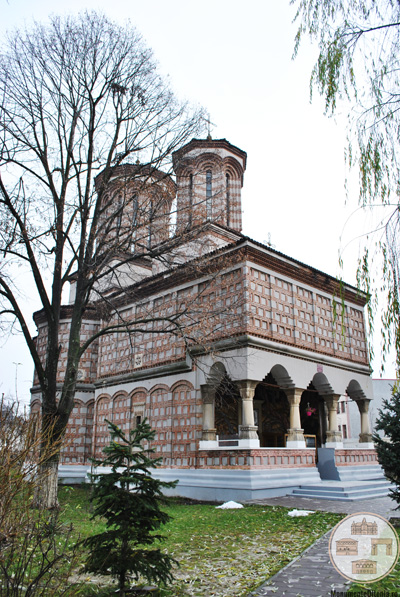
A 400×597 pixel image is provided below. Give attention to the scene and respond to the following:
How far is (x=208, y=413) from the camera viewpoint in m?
14.5

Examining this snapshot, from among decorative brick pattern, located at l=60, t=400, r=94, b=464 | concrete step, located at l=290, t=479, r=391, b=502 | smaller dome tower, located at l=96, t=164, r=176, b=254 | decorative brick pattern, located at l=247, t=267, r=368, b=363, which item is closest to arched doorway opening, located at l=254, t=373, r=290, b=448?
decorative brick pattern, located at l=247, t=267, r=368, b=363

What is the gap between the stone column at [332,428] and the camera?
54.6 feet

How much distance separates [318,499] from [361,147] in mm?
10100

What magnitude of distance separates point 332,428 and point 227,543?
10425 millimetres

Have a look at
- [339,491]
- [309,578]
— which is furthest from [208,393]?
[309,578]

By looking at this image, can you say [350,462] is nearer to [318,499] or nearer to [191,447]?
[318,499]

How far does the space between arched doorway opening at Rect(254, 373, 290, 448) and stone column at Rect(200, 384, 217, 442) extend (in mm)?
2809

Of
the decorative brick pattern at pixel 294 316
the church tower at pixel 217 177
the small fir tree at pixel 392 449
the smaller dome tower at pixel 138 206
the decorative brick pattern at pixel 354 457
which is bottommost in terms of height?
the decorative brick pattern at pixel 354 457

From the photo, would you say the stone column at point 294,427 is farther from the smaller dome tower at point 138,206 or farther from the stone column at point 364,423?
the smaller dome tower at point 138,206

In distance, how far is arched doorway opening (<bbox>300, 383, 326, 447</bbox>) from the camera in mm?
18766

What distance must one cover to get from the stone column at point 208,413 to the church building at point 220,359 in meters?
0.04

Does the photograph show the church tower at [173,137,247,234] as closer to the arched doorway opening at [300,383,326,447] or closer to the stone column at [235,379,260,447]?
the stone column at [235,379,260,447]

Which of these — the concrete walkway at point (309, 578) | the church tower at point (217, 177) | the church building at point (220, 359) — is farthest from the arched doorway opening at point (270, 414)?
the concrete walkway at point (309, 578)

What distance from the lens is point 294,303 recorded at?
16.0m
